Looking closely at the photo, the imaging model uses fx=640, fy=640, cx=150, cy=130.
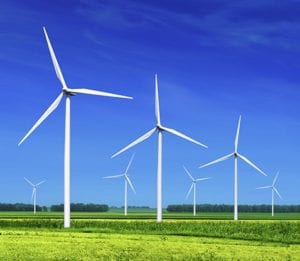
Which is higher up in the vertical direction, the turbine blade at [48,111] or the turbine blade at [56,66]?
the turbine blade at [56,66]

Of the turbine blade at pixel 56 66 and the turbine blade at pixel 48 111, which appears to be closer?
the turbine blade at pixel 48 111

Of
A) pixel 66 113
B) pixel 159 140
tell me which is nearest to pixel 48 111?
pixel 66 113

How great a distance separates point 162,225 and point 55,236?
22299 millimetres

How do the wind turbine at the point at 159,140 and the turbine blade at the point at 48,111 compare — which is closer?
the turbine blade at the point at 48,111

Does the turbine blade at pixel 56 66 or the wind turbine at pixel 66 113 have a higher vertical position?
the turbine blade at pixel 56 66

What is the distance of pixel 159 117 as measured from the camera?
8538 centimetres

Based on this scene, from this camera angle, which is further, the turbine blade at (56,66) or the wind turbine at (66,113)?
the turbine blade at (56,66)

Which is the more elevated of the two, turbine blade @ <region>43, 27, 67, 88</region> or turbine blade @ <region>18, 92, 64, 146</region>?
turbine blade @ <region>43, 27, 67, 88</region>

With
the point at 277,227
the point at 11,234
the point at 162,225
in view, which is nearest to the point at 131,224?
the point at 162,225

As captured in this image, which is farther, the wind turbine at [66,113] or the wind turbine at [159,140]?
the wind turbine at [159,140]

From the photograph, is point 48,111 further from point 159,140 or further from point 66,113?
point 159,140

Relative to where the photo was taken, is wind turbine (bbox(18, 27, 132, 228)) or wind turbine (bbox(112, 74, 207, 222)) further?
wind turbine (bbox(112, 74, 207, 222))

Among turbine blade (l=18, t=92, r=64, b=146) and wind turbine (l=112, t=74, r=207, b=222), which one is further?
wind turbine (l=112, t=74, r=207, b=222)

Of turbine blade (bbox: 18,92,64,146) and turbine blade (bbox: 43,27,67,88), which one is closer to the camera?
turbine blade (bbox: 18,92,64,146)
